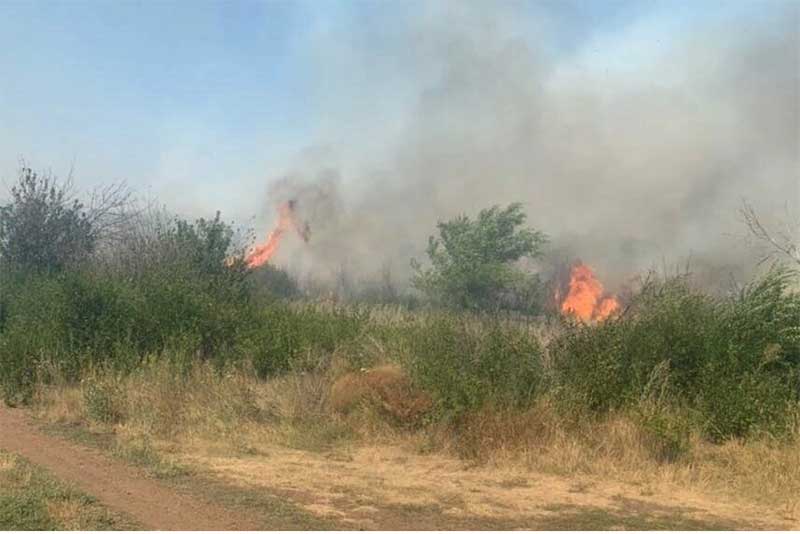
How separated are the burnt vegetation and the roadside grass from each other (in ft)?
11.4

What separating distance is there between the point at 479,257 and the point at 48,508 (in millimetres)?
20964

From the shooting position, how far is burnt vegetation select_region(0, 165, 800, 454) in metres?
9.40

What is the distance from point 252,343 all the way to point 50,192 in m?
9.35

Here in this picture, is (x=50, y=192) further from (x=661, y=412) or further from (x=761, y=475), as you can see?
(x=761, y=475)

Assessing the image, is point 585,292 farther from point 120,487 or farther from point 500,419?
point 120,487

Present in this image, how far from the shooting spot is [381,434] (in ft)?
31.6

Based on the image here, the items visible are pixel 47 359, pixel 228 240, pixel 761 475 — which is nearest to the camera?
pixel 761 475

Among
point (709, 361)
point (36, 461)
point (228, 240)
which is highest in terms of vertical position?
point (228, 240)

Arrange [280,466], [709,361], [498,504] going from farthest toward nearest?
1. [709,361]
2. [280,466]
3. [498,504]

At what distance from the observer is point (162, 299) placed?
1373 cm

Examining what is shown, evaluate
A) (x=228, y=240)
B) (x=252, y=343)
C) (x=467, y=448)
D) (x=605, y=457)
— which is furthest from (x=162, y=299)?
(x=605, y=457)

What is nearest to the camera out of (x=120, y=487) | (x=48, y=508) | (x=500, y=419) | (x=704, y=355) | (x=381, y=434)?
(x=48, y=508)

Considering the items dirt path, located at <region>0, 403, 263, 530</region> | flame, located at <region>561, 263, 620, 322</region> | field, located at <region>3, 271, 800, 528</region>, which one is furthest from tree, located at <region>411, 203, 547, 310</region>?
dirt path, located at <region>0, 403, 263, 530</region>

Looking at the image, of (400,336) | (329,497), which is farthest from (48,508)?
(400,336)
